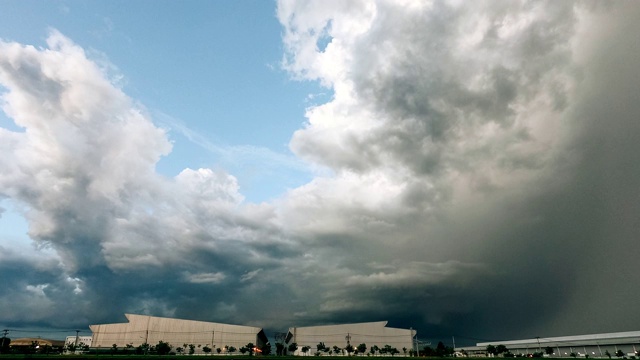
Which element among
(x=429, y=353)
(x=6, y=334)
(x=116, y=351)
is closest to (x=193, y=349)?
(x=116, y=351)

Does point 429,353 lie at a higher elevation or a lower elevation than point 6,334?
lower

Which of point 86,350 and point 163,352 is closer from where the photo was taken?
point 163,352

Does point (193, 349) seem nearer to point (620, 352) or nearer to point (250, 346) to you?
point (250, 346)

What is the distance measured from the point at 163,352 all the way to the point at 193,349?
16.9 m

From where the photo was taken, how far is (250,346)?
19788cm

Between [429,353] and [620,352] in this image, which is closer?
[620,352]

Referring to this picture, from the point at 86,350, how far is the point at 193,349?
51.2m

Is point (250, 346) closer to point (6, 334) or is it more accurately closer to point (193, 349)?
point (193, 349)

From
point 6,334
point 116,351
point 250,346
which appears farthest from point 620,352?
point 6,334

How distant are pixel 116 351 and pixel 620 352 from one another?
228279mm

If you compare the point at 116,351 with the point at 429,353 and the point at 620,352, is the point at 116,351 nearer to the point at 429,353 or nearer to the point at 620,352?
the point at 429,353

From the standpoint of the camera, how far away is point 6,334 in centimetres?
18975

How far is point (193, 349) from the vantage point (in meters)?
199

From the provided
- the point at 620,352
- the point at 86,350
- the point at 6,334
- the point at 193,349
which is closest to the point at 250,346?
the point at 193,349
